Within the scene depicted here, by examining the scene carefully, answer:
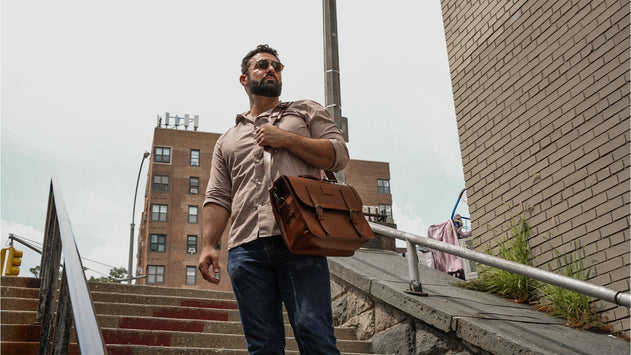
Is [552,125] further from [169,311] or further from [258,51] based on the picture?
[169,311]

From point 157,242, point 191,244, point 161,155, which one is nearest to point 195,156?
point 161,155

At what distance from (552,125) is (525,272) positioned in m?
1.98

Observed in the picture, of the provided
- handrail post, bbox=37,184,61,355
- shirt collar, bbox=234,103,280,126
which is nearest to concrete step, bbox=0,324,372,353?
handrail post, bbox=37,184,61,355

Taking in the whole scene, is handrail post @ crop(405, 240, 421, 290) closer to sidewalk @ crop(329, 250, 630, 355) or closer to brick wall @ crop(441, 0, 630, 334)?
sidewalk @ crop(329, 250, 630, 355)

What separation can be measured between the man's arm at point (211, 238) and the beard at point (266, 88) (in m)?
0.58

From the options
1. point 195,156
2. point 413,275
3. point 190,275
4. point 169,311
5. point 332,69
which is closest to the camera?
point 413,275

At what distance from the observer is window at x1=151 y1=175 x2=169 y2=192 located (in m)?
45.3

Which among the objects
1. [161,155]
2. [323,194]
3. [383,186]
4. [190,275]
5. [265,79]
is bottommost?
[323,194]

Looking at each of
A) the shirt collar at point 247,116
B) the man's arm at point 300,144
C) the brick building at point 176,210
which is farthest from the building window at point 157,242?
the man's arm at point 300,144

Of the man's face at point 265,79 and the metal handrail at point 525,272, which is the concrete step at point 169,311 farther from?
the man's face at point 265,79

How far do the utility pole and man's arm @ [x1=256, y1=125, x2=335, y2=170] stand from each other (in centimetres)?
532

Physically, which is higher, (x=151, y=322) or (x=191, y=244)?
(x=191, y=244)

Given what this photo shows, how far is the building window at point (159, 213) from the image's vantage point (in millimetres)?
44634

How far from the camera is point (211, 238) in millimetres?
2891
